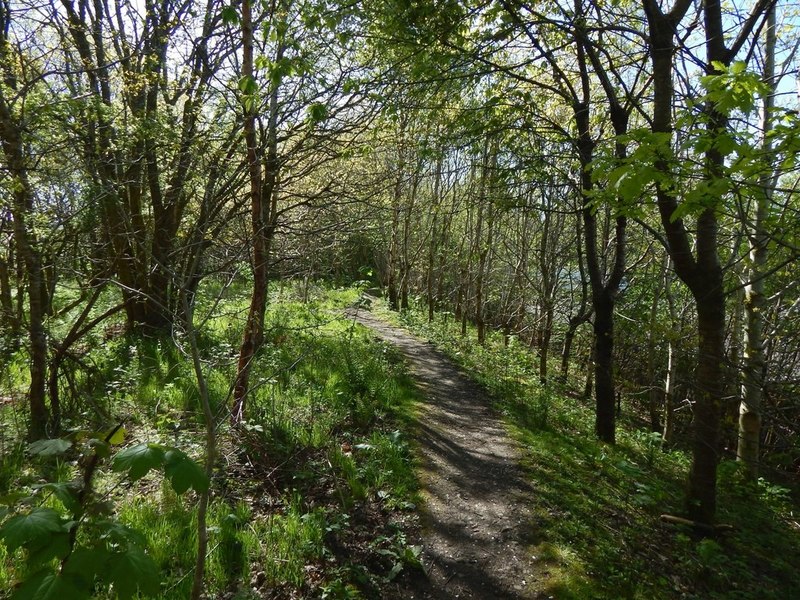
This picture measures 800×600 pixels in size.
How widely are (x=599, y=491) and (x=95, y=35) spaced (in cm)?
944

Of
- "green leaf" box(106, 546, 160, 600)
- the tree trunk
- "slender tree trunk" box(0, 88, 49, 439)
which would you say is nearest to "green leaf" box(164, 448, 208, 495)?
"green leaf" box(106, 546, 160, 600)

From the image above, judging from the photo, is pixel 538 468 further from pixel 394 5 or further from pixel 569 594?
pixel 394 5

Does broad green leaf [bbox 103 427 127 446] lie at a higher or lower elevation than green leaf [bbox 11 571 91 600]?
higher

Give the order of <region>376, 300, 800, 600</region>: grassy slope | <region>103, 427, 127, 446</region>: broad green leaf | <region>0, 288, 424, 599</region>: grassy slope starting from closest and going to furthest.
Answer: <region>103, 427, 127, 446</region>: broad green leaf, <region>0, 288, 424, 599</region>: grassy slope, <region>376, 300, 800, 600</region>: grassy slope

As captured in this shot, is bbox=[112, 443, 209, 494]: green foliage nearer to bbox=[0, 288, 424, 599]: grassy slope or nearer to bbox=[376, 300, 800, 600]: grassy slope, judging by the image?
bbox=[0, 288, 424, 599]: grassy slope

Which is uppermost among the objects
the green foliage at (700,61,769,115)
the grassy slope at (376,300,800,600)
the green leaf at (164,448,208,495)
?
the green foliage at (700,61,769,115)

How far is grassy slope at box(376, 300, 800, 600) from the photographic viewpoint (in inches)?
140

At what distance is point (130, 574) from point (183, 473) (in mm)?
283

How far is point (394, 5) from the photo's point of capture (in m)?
4.70

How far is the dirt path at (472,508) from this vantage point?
3.56 metres

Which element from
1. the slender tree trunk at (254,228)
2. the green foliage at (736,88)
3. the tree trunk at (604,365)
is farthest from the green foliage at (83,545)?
the tree trunk at (604,365)

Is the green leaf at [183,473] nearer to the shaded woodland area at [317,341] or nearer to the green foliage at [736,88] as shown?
the shaded woodland area at [317,341]

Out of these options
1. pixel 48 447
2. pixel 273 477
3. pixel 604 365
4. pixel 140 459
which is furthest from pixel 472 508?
pixel 48 447

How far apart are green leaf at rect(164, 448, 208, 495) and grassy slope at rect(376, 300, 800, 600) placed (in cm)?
316
